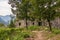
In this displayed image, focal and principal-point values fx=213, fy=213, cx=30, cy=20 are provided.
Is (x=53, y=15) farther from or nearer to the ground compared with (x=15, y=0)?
nearer to the ground

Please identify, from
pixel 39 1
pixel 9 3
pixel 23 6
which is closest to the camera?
pixel 39 1

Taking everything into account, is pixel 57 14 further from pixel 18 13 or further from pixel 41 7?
pixel 18 13

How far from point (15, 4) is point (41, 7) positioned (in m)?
13.4

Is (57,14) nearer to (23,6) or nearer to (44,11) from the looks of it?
(44,11)

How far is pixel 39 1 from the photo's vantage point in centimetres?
2188

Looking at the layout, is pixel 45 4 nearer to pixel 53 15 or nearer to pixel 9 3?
pixel 53 15

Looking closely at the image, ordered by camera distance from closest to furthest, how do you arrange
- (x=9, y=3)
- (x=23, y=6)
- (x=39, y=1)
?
1. (x=39, y=1)
2. (x=23, y=6)
3. (x=9, y=3)

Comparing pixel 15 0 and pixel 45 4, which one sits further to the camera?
pixel 15 0

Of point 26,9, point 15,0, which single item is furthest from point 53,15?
point 15,0

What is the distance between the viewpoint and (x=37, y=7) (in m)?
22.3

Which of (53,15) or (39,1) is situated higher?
(39,1)

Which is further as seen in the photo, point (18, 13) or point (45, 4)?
point (18, 13)

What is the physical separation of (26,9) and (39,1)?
11.4 m

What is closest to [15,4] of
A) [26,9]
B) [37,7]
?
[26,9]
